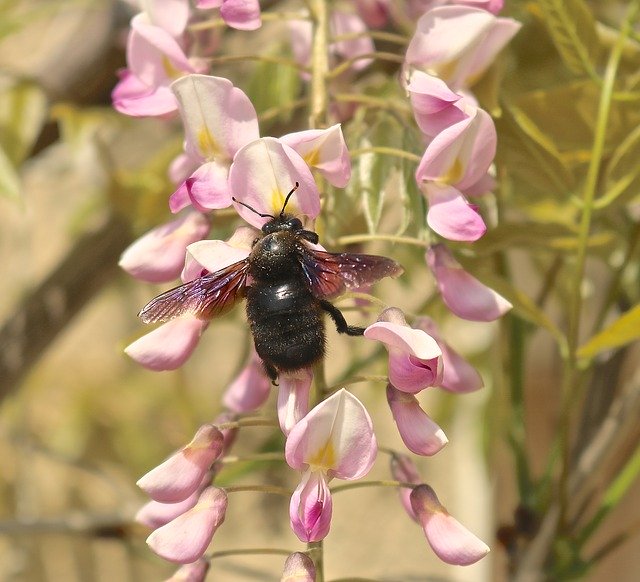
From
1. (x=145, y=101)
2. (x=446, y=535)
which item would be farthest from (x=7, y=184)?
(x=446, y=535)

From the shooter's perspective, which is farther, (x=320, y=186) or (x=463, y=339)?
(x=463, y=339)

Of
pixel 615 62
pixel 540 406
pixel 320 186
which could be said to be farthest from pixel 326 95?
pixel 540 406

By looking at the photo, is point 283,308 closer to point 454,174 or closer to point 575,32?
point 454,174

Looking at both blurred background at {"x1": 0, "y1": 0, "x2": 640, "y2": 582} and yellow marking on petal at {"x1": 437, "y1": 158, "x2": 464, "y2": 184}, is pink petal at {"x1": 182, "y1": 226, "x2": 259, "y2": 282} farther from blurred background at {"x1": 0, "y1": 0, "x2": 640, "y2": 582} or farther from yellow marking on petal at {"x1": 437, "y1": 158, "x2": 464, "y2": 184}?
blurred background at {"x1": 0, "y1": 0, "x2": 640, "y2": 582}

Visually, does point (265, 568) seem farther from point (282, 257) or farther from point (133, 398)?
point (282, 257)

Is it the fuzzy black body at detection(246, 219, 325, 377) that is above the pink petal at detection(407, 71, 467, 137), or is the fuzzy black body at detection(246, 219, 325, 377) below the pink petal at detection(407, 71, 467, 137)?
below

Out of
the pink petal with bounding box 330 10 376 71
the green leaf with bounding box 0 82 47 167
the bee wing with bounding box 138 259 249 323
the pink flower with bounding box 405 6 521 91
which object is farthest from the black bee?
the green leaf with bounding box 0 82 47 167

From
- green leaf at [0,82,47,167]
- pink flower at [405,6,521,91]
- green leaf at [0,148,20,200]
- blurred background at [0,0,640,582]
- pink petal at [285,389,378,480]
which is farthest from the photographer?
blurred background at [0,0,640,582]
